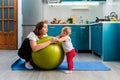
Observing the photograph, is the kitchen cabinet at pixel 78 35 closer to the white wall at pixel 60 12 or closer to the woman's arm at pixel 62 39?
the white wall at pixel 60 12

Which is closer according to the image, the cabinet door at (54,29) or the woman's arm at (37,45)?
the woman's arm at (37,45)

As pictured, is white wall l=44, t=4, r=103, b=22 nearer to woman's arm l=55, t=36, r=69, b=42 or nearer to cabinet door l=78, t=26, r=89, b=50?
cabinet door l=78, t=26, r=89, b=50

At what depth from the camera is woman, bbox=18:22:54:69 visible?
358 cm

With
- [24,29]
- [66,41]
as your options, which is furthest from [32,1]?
[66,41]

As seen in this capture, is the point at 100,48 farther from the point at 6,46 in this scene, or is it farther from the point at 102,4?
the point at 6,46

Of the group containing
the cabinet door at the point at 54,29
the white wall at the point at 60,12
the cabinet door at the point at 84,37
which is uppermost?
the white wall at the point at 60,12

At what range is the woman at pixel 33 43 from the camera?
358 cm

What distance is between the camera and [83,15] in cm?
731

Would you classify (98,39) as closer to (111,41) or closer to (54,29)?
(111,41)

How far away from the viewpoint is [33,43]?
3.60 meters

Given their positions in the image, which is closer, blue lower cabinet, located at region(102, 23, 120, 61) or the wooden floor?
the wooden floor

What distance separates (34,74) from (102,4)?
4545mm

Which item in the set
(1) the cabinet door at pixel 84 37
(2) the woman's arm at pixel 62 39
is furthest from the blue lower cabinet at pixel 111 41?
(1) the cabinet door at pixel 84 37

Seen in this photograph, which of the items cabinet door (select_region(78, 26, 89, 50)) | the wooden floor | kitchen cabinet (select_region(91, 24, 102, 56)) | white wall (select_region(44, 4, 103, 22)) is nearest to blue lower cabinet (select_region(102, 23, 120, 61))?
kitchen cabinet (select_region(91, 24, 102, 56))
